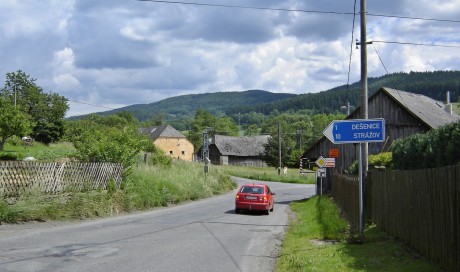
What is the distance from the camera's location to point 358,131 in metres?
12.9

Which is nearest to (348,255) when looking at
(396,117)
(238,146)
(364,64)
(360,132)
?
(360,132)

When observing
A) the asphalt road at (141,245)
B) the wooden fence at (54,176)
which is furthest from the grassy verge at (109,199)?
the asphalt road at (141,245)

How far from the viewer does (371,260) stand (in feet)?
31.9

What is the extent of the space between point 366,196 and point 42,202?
11589 millimetres

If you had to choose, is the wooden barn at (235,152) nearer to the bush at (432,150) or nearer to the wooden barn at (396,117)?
the wooden barn at (396,117)

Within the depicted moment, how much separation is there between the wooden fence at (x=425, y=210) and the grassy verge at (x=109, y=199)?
38.4ft

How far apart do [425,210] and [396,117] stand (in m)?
23.9

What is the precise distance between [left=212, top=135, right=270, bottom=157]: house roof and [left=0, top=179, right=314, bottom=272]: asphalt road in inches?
3588

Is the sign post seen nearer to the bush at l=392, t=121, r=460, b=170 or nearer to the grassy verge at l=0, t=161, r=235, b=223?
the bush at l=392, t=121, r=460, b=170

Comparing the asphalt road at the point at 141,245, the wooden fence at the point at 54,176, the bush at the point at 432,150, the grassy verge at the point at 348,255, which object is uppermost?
the bush at the point at 432,150

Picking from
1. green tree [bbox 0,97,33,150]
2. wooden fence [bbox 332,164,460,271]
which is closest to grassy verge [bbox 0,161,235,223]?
wooden fence [bbox 332,164,460,271]

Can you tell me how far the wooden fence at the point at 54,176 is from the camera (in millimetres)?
19219

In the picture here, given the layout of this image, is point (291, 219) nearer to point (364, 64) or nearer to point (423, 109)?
point (364, 64)

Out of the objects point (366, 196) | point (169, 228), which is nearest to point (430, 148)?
point (366, 196)
